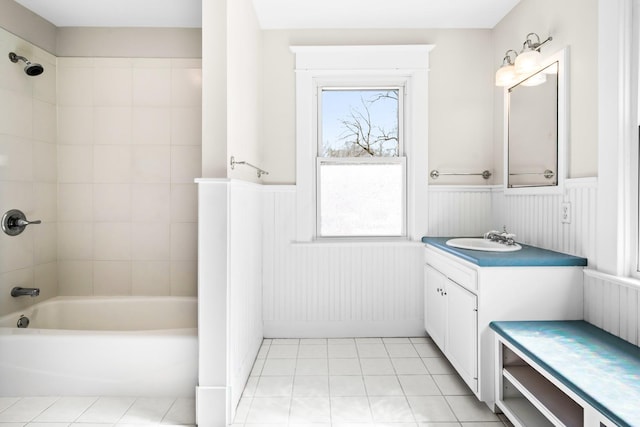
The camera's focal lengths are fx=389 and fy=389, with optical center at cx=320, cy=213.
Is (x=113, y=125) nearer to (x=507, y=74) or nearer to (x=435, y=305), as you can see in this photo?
(x=435, y=305)

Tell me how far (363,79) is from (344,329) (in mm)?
2034

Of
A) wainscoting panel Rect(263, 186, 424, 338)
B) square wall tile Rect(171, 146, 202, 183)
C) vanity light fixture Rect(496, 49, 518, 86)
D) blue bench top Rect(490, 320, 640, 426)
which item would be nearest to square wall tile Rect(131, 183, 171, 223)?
square wall tile Rect(171, 146, 202, 183)

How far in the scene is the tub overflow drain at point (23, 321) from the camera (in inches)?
98.6

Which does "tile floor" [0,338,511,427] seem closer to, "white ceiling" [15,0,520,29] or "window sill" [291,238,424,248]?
"window sill" [291,238,424,248]

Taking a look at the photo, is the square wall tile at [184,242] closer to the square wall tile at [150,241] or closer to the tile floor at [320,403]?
the square wall tile at [150,241]

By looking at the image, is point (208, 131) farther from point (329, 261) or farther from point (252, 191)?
point (329, 261)

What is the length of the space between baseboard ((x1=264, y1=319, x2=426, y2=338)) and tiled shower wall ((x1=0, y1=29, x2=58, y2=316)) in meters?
1.70

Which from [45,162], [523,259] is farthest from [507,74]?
[45,162]

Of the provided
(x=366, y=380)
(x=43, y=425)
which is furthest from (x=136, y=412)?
(x=366, y=380)

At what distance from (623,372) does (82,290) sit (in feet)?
10.8

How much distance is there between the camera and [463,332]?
2244mm

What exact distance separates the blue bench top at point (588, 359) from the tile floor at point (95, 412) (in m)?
1.66

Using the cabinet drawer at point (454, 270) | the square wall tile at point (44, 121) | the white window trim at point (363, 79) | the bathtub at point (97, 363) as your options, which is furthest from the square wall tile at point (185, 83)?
the cabinet drawer at point (454, 270)

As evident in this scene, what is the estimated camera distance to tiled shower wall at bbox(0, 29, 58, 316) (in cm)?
249
